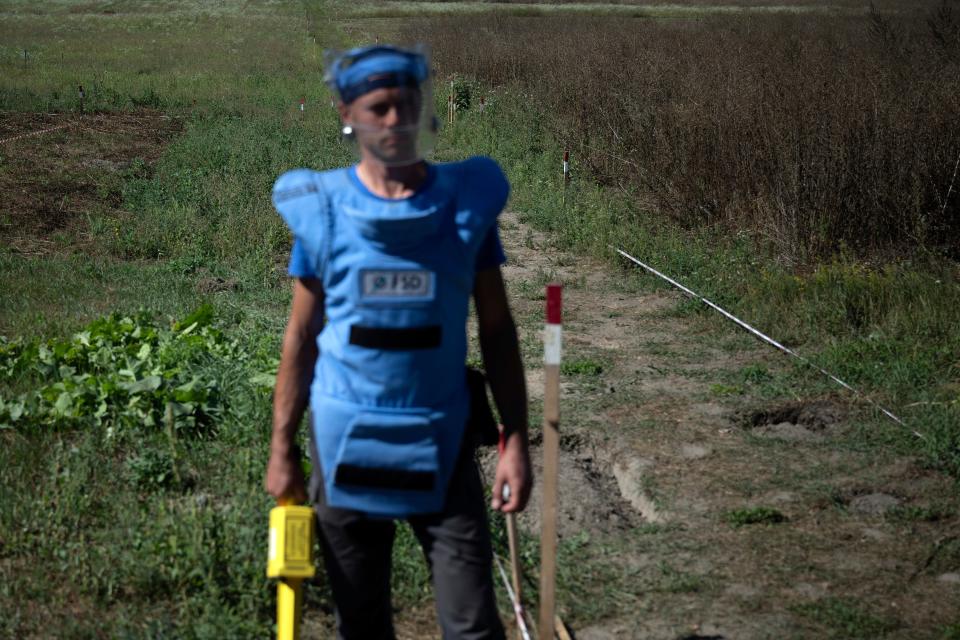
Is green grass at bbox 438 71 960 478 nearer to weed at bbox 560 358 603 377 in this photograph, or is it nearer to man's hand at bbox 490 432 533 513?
weed at bbox 560 358 603 377

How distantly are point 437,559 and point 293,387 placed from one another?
584mm

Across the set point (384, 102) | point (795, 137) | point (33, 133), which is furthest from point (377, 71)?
point (33, 133)

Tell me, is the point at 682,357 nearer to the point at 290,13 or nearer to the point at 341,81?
the point at 341,81

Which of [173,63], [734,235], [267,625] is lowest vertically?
[267,625]

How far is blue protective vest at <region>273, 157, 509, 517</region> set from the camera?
270cm

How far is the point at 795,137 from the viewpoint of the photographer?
10.5 meters

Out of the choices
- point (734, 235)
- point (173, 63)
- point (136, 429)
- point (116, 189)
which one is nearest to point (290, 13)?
point (173, 63)

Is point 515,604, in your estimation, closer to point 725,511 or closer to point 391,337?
point 391,337

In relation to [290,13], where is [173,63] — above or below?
below

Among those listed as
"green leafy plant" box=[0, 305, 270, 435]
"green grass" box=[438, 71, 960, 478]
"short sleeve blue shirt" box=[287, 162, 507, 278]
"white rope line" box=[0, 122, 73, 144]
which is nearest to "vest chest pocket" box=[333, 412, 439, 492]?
"short sleeve blue shirt" box=[287, 162, 507, 278]

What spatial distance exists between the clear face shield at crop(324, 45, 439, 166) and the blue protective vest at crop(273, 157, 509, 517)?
11 cm

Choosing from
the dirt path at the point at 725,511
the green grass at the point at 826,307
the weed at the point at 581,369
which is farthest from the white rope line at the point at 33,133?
the weed at the point at 581,369

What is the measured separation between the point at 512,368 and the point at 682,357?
5597 millimetres

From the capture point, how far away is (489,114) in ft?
74.1
